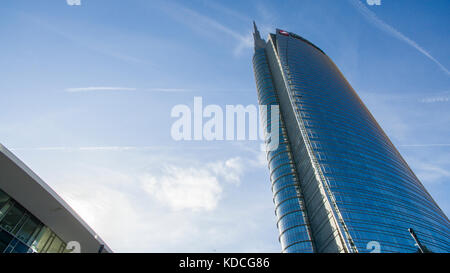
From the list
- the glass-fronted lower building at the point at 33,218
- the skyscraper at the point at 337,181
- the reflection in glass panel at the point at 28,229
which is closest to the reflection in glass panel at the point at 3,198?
the glass-fronted lower building at the point at 33,218

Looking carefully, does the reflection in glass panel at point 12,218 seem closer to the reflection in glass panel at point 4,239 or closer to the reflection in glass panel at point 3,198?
the reflection in glass panel at point 4,239

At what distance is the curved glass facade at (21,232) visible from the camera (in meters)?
16.5

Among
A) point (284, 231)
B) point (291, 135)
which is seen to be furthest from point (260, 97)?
point (284, 231)

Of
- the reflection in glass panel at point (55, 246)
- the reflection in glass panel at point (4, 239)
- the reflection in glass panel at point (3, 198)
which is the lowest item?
the reflection in glass panel at point (4, 239)

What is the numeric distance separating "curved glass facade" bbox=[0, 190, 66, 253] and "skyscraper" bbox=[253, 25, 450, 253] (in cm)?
7311

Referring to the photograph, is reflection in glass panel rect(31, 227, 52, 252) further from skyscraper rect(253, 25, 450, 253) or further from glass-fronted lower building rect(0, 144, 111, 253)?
skyscraper rect(253, 25, 450, 253)

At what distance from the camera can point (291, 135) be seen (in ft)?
371

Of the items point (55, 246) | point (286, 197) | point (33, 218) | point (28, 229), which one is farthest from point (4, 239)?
point (286, 197)

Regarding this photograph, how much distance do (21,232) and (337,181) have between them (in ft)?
278

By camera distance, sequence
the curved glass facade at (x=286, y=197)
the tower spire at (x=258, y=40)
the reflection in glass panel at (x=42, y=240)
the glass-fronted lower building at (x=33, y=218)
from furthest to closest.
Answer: the tower spire at (x=258, y=40) → the curved glass facade at (x=286, y=197) → the reflection in glass panel at (x=42, y=240) → the glass-fronted lower building at (x=33, y=218)

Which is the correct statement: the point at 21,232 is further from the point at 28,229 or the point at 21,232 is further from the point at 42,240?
the point at 42,240

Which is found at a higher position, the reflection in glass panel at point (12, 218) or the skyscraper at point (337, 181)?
the skyscraper at point (337, 181)

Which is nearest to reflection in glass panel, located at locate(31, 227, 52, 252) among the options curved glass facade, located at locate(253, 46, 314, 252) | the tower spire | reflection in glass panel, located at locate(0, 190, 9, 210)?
reflection in glass panel, located at locate(0, 190, 9, 210)
